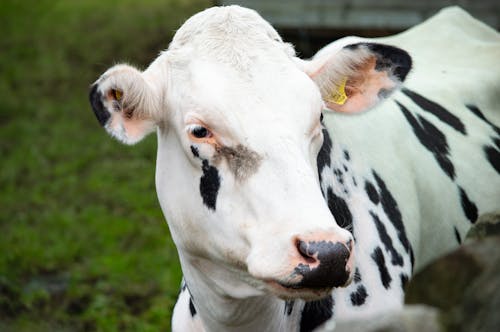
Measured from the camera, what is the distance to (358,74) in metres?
3.27

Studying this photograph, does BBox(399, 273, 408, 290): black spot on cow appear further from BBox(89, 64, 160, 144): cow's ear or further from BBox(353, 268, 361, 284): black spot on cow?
BBox(89, 64, 160, 144): cow's ear

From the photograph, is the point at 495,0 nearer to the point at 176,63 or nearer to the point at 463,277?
the point at 176,63

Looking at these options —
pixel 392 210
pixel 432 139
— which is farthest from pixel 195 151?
pixel 432 139

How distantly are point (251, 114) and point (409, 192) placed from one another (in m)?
1.34

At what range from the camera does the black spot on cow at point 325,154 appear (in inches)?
134

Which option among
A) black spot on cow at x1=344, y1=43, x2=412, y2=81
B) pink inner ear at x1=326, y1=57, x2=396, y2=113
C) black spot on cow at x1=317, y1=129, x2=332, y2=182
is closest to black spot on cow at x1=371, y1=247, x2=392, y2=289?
black spot on cow at x1=317, y1=129, x2=332, y2=182

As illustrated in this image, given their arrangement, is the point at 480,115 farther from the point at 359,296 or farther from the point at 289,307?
the point at 289,307

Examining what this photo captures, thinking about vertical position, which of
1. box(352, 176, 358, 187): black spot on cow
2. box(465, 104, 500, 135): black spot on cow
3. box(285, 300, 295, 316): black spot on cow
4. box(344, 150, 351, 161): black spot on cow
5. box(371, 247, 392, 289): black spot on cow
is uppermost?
box(344, 150, 351, 161): black spot on cow

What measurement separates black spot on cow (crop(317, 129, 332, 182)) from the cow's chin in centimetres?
84

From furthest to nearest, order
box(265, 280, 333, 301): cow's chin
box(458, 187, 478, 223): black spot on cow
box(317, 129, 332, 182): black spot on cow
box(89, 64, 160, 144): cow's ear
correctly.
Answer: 1. box(458, 187, 478, 223): black spot on cow
2. box(317, 129, 332, 182): black spot on cow
3. box(89, 64, 160, 144): cow's ear
4. box(265, 280, 333, 301): cow's chin

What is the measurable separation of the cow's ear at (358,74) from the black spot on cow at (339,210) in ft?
1.16

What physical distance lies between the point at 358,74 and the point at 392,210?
706mm

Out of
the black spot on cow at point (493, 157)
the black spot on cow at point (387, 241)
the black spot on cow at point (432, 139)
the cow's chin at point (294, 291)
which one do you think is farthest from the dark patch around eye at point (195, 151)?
the black spot on cow at point (493, 157)

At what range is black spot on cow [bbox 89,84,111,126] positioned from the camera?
3.01m
